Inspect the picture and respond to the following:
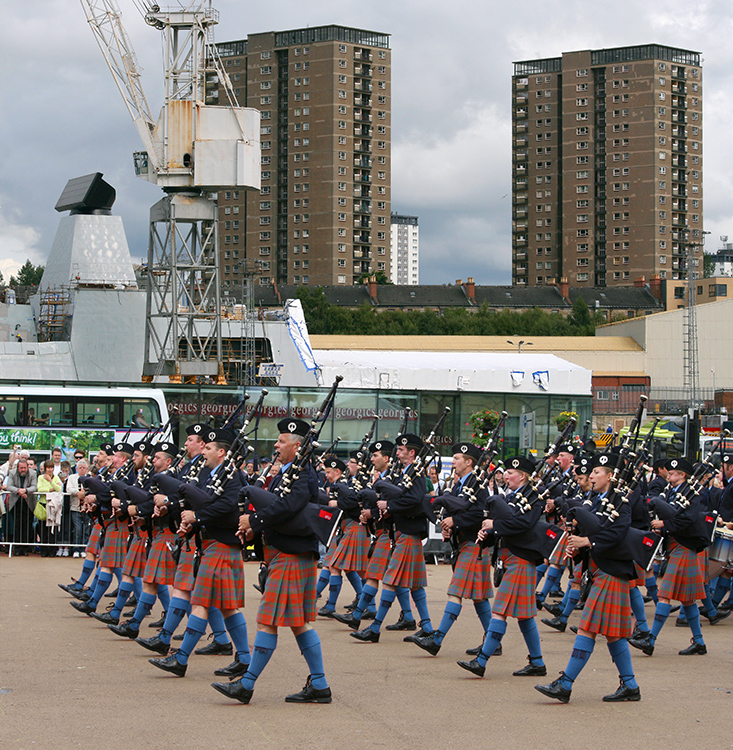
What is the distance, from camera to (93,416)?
2381cm

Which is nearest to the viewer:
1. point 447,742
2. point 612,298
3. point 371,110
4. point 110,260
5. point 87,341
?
point 447,742

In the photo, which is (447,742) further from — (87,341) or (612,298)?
(612,298)

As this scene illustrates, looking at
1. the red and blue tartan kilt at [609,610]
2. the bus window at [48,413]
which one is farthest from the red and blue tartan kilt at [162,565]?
the bus window at [48,413]

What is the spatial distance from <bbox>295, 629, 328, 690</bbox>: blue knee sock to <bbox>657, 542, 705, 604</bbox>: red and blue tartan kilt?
14.0 ft

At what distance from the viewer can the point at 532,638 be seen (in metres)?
8.79

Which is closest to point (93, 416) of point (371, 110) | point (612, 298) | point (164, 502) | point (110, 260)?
point (164, 502)

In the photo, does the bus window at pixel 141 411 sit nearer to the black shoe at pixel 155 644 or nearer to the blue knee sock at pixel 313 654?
the black shoe at pixel 155 644

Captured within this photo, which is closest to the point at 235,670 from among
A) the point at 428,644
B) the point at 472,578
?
the point at 428,644

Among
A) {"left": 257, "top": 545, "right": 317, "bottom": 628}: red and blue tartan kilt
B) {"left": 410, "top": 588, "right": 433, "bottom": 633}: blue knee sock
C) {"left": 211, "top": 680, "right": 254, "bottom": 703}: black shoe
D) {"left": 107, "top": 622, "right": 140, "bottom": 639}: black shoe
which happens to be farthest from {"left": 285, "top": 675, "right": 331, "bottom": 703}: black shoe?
{"left": 107, "top": 622, "right": 140, "bottom": 639}: black shoe

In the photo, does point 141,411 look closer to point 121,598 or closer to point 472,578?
point 121,598

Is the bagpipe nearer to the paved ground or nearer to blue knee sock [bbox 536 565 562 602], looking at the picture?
the paved ground

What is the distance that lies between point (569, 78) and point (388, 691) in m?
121

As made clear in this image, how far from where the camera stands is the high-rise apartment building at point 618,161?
11575cm

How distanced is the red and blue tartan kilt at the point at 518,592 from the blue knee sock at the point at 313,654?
179 cm
